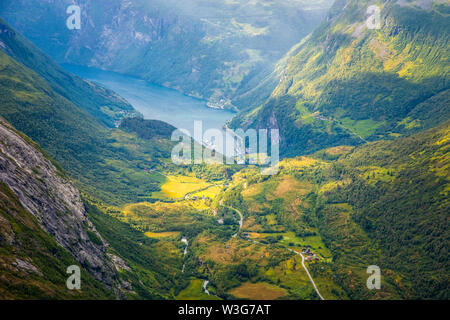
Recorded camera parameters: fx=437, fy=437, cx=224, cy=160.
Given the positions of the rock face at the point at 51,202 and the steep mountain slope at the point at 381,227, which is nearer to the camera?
the rock face at the point at 51,202

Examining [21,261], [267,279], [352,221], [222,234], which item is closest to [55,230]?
[21,261]

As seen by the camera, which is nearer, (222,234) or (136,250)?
(136,250)

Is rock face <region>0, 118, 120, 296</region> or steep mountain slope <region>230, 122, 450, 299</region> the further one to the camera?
steep mountain slope <region>230, 122, 450, 299</region>

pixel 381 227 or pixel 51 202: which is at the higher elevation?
pixel 381 227

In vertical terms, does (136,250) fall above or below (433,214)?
below

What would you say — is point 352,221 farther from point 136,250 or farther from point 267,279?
point 136,250

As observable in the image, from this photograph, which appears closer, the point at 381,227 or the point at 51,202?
the point at 51,202
